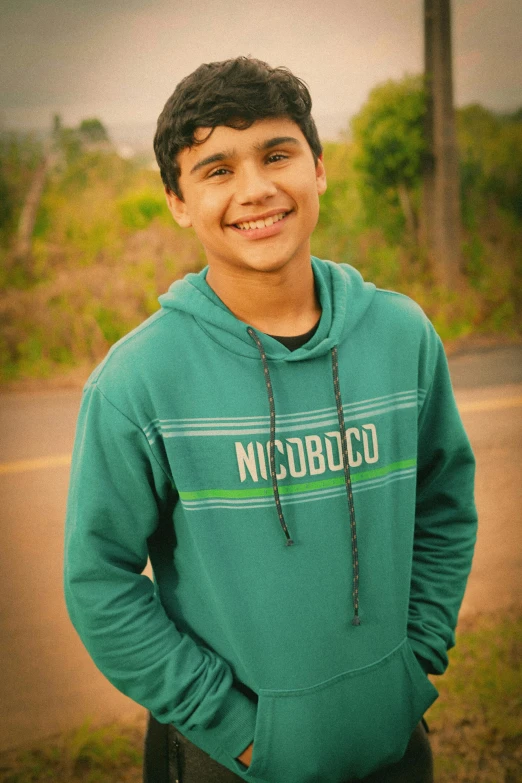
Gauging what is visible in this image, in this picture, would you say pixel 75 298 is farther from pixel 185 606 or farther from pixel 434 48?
pixel 185 606

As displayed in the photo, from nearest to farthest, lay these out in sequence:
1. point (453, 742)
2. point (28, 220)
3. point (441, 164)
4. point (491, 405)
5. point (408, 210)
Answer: point (453, 742), point (491, 405), point (28, 220), point (441, 164), point (408, 210)

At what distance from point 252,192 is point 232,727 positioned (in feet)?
2.79

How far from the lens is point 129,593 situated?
1.02 m

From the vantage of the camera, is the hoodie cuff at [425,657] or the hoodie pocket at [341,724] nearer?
the hoodie pocket at [341,724]

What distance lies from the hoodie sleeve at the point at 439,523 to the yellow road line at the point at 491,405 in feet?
7.23

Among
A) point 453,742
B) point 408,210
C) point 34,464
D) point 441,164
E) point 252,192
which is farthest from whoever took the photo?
point 408,210

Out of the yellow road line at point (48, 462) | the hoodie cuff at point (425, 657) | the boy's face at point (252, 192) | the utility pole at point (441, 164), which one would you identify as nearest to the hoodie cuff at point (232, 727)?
the hoodie cuff at point (425, 657)

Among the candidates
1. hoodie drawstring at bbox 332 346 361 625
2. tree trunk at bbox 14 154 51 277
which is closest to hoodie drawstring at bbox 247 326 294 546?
hoodie drawstring at bbox 332 346 361 625

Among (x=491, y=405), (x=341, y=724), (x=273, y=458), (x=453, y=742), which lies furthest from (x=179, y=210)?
(x=491, y=405)

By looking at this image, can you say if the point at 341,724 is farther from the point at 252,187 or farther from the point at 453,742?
the point at 453,742

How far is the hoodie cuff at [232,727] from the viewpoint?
103 centimetres

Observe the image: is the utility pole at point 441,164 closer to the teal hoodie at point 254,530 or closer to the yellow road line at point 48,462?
the yellow road line at point 48,462

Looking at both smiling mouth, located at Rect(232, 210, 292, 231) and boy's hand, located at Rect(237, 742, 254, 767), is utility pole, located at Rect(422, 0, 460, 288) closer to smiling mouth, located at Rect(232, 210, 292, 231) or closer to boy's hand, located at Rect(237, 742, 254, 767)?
smiling mouth, located at Rect(232, 210, 292, 231)

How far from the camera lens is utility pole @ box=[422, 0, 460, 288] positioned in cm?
314
